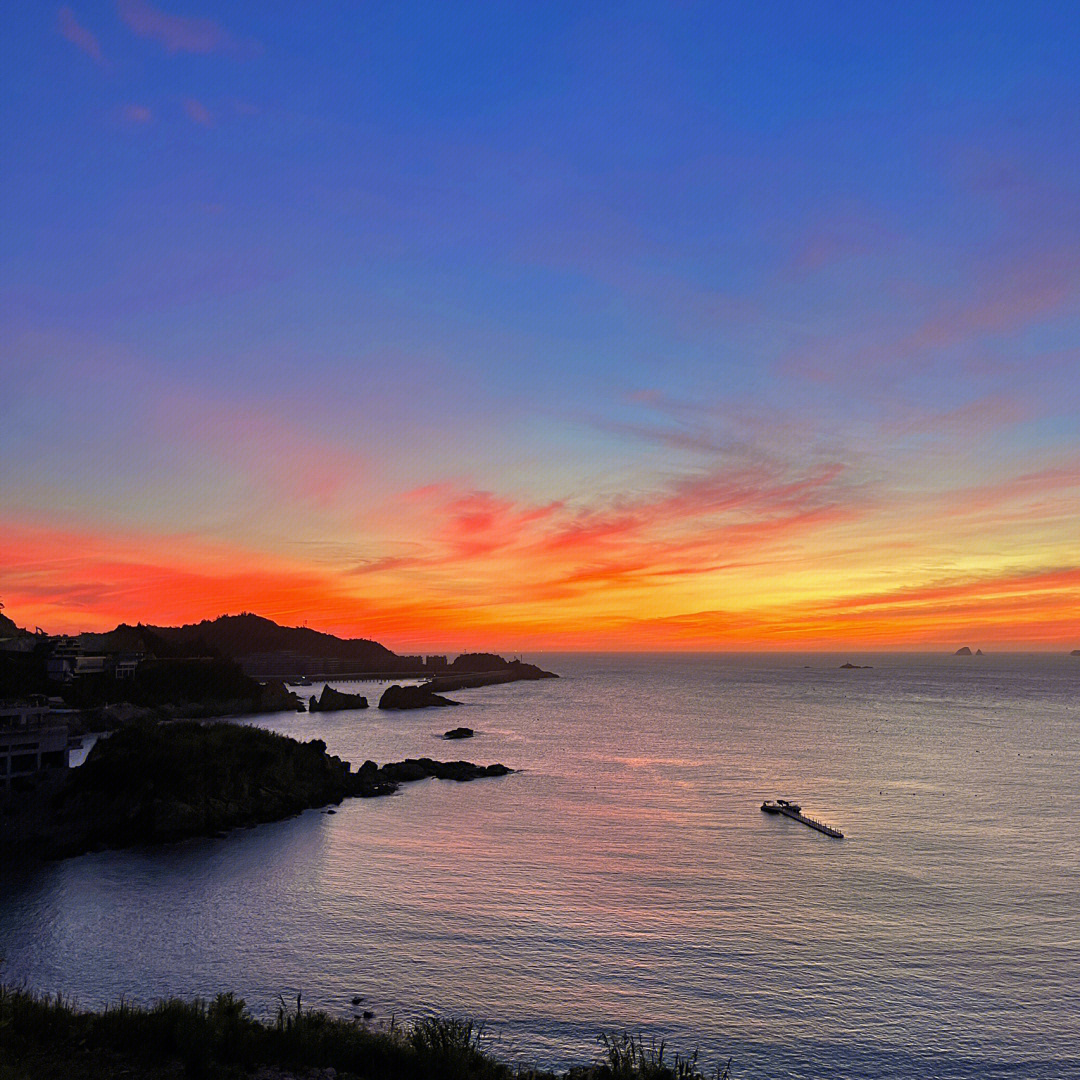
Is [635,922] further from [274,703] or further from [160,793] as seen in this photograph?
[274,703]

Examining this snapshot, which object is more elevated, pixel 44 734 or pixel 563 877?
pixel 44 734

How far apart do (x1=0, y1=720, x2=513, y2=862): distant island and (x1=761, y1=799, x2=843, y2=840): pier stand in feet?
138

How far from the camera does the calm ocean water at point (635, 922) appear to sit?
32.0 metres

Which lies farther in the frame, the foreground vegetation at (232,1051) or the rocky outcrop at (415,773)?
the rocky outcrop at (415,773)

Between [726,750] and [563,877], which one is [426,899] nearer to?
[563,877]

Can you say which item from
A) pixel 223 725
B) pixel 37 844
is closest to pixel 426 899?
pixel 37 844

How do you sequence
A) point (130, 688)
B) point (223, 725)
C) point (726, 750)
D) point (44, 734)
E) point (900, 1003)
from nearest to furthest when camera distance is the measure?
point (900, 1003) < point (44, 734) < point (223, 725) < point (726, 750) < point (130, 688)

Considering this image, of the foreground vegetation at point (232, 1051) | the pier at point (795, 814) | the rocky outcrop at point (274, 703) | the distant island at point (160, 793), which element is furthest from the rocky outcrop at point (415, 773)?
the rocky outcrop at point (274, 703)

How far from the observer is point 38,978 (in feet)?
116

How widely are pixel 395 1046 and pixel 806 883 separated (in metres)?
34.7

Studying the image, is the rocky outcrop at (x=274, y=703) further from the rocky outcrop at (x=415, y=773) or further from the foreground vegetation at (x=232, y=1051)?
the foreground vegetation at (x=232, y=1051)

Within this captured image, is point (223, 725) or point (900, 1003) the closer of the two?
point (900, 1003)

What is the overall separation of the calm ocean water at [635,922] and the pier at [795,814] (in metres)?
1.16

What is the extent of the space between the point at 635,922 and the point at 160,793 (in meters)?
41.1
